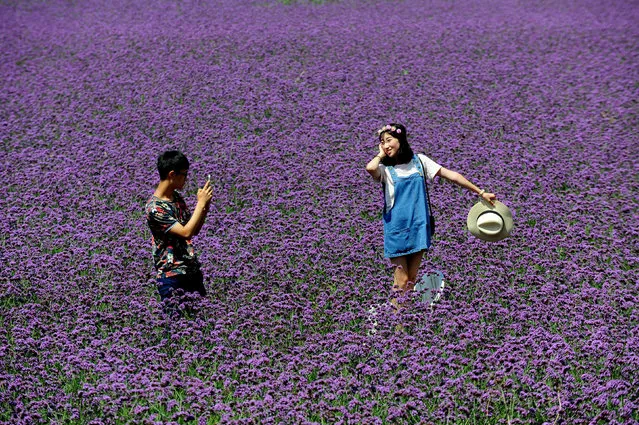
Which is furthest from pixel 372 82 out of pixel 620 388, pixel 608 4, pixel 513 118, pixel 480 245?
pixel 608 4

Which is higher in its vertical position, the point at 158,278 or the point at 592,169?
the point at 158,278

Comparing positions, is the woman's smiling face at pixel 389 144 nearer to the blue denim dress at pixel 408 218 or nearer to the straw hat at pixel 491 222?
the blue denim dress at pixel 408 218

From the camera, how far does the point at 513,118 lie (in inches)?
403

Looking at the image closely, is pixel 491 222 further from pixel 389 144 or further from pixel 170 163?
pixel 170 163

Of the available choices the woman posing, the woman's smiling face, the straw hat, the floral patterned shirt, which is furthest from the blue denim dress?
the floral patterned shirt

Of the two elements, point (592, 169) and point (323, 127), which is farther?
point (323, 127)

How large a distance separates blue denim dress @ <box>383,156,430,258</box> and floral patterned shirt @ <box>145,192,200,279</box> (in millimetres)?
1365

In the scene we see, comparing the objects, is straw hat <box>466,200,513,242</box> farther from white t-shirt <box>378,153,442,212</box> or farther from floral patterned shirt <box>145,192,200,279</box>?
floral patterned shirt <box>145,192,200,279</box>

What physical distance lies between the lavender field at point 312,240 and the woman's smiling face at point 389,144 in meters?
0.91

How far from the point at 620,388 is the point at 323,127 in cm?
572

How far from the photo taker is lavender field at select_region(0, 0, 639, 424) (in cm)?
434

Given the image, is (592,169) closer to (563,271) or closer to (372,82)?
(563,271)

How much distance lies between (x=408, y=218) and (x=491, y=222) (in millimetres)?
567

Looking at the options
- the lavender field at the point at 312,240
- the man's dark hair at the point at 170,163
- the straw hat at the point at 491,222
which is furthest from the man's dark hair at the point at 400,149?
the man's dark hair at the point at 170,163
